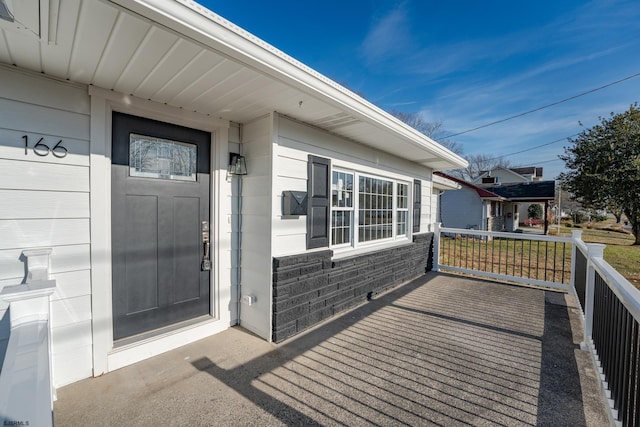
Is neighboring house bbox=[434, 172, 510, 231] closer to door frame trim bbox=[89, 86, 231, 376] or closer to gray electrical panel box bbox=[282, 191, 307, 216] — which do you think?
gray electrical panel box bbox=[282, 191, 307, 216]

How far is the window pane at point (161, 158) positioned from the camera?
8.28ft

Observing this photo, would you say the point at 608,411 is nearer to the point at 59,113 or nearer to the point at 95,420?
the point at 95,420

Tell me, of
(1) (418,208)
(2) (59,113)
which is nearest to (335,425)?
(2) (59,113)

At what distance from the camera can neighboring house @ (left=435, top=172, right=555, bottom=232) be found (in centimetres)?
1352

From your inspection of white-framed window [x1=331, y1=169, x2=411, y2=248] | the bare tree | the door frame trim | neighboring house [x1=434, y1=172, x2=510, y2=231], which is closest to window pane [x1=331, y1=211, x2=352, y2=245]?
white-framed window [x1=331, y1=169, x2=411, y2=248]

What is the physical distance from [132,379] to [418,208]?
199 inches

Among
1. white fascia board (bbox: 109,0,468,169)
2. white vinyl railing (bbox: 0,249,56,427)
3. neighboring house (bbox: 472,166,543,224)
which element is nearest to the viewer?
white vinyl railing (bbox: 0,249,56,427)

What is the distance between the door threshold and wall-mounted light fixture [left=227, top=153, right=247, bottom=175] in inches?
62.1

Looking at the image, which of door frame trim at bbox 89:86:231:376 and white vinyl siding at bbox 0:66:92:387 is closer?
white vinyl siding at bbox 0:66:92:387

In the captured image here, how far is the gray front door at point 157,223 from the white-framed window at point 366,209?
1.64 m

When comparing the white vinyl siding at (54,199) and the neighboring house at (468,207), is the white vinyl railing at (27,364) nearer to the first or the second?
Answer: the white vinyl siding at (54,199)

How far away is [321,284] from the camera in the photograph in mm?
3322

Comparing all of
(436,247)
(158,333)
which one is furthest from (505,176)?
(158,333)

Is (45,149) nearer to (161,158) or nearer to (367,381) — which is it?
(161,158)
